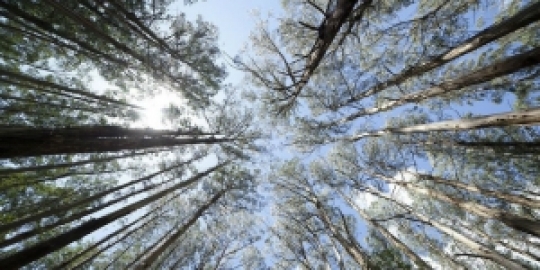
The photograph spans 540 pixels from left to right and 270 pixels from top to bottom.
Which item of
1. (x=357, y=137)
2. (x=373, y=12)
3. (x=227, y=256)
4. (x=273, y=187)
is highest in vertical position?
(x=373, y=12)

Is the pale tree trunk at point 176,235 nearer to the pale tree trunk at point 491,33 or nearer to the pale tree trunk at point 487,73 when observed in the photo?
the pale tree trunk at point 487,73

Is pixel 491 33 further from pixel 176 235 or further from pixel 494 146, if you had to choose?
pixel 176 235

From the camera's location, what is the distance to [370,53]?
9.98 meters

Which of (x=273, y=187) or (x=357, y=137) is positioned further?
(x=273, y=187)

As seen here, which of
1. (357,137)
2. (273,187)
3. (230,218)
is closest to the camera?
(357,137)

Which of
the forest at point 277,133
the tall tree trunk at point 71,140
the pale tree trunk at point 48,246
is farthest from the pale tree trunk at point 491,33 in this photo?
the pale tree trunk at point 48,246

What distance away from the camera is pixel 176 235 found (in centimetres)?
812

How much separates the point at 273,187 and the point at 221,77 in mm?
6944

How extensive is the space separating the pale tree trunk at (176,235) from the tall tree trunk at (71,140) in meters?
2.57

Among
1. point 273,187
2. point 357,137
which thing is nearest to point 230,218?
point 273,187

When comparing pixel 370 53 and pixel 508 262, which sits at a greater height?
pixel 370 53

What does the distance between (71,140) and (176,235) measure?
4904 millimetres

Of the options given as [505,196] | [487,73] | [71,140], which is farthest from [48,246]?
[505,196]

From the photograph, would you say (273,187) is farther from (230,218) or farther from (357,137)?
(357,137)
